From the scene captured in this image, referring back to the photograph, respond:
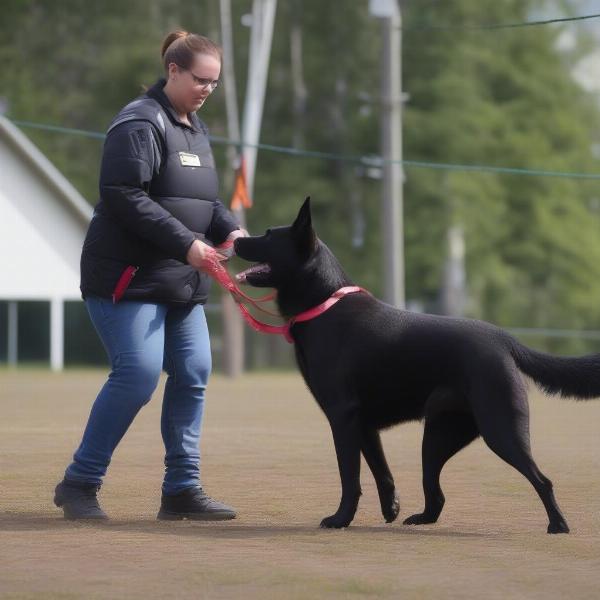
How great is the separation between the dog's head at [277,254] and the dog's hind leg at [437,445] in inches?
37.1

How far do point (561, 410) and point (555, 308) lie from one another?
96.5 feet

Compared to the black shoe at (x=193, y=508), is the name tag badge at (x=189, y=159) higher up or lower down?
higher up

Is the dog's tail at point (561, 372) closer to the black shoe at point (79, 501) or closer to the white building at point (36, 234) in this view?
the black shoe at point (79, 501)

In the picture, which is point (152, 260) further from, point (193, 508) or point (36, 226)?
point (36, 226)

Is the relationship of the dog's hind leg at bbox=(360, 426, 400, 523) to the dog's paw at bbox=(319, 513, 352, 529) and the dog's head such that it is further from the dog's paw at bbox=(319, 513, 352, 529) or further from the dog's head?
the dog's head

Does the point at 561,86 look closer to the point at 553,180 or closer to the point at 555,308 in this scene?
the point at 553,180

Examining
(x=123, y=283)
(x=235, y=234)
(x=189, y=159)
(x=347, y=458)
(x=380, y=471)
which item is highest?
(x=189, y=159)

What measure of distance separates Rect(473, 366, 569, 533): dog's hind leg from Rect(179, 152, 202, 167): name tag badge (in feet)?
5.75

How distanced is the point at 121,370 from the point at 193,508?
0.78 m

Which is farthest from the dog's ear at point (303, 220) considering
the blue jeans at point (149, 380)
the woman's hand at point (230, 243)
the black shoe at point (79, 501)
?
the black shoe at point (79, 501)

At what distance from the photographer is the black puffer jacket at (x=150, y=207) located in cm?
763

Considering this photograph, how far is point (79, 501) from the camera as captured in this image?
25.9ft

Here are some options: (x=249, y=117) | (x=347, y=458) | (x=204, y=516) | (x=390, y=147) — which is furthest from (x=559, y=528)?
(x=249, y=117)

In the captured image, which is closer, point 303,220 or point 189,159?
point 303,220
